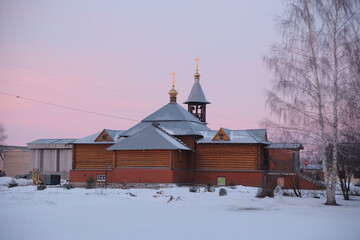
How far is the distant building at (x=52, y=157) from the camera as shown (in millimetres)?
58438

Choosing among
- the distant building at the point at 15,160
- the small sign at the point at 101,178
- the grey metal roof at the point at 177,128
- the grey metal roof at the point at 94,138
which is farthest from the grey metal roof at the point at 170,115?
the distant building at the point at 15,160

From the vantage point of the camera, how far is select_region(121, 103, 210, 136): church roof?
41281mm

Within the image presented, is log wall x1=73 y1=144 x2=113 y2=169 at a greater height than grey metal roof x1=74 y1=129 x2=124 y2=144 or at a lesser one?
lesser

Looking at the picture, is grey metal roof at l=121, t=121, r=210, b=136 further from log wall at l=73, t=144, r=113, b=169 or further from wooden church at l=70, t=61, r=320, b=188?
log wall at l=73, t=144, r=113, b=169

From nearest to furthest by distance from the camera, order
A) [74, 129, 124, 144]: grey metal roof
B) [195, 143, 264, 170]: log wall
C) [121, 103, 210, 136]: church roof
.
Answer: [195, 143, 264, 170]: log wall < [121, 103, 210, 136]: church roof < [74, 129, 124, 144]: grey metal roof

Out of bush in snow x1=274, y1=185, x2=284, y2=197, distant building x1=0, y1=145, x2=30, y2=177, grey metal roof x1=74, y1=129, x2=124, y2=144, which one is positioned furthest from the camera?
distant building x1=0, y1=145, x2=30, y2=177

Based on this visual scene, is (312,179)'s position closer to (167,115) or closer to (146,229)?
(167,115)

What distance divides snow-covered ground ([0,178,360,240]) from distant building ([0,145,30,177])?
50.5 metres

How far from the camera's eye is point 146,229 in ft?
44.0

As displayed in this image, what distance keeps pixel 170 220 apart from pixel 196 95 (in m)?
36.2

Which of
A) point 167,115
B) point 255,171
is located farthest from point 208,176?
point 167,115

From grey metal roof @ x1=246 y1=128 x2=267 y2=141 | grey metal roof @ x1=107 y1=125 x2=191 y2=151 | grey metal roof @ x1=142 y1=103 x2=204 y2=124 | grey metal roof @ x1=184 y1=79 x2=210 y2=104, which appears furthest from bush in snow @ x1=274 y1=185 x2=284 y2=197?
grey metal roof @ x1=184 y1=79 x2=210 y2=104

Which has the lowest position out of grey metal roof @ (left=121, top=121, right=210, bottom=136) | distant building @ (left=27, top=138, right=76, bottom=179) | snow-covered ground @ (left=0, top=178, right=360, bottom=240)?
snow-covered ground @ (left=0, top=178, right=360, bottom=240)

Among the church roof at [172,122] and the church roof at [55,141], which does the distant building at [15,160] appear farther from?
the church roof at [172,122]
